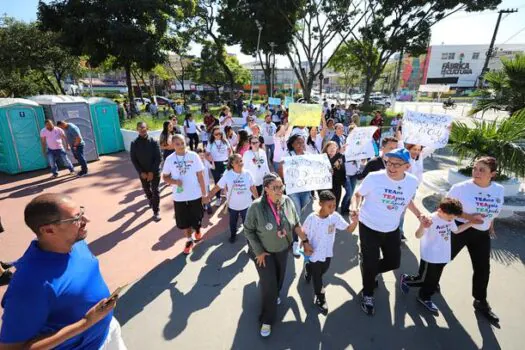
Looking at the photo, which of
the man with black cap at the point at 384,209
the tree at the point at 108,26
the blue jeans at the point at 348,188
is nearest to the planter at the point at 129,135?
the tree at the point at 108,26

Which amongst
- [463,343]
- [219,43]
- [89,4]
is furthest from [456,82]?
[463,343]

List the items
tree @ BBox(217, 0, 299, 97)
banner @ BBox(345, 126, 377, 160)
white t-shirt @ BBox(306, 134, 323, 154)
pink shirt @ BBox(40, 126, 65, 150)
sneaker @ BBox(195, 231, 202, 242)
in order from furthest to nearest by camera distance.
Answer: tree @ BBox(217, 0, 299, 97), pink shirt @ BBox(40, 126, 65, 150), white t-shirt @ BBox(306, 134, 323, 154), banner @ BBox(345, 126, 377, 160), sneaker @ BBox(195, 231, 202, 242)

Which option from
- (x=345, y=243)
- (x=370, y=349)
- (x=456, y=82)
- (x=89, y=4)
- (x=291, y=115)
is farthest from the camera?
(x=456, y=82)

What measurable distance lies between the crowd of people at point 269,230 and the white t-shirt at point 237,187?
16mm

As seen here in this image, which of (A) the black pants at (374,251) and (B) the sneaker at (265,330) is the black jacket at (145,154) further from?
(A) the black pants at (374,251)

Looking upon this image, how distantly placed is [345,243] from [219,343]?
2758 millimetres

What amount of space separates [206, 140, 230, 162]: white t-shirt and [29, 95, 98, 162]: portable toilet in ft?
20.1

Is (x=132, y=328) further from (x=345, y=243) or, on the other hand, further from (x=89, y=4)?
(x=89, y=4)

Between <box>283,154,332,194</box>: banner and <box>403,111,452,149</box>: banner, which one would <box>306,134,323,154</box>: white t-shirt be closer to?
<box>283,154,332,194</box>: banner

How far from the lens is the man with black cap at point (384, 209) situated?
3.08 metres

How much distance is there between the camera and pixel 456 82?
62031 mm

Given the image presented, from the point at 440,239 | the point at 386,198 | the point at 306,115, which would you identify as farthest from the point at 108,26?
the point at 440,239

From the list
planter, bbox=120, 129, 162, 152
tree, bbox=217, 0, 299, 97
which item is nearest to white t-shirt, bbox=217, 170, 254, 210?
planter, bbox=120, 129, 162, 152

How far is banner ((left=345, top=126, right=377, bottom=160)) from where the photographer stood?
5426 millimetres
